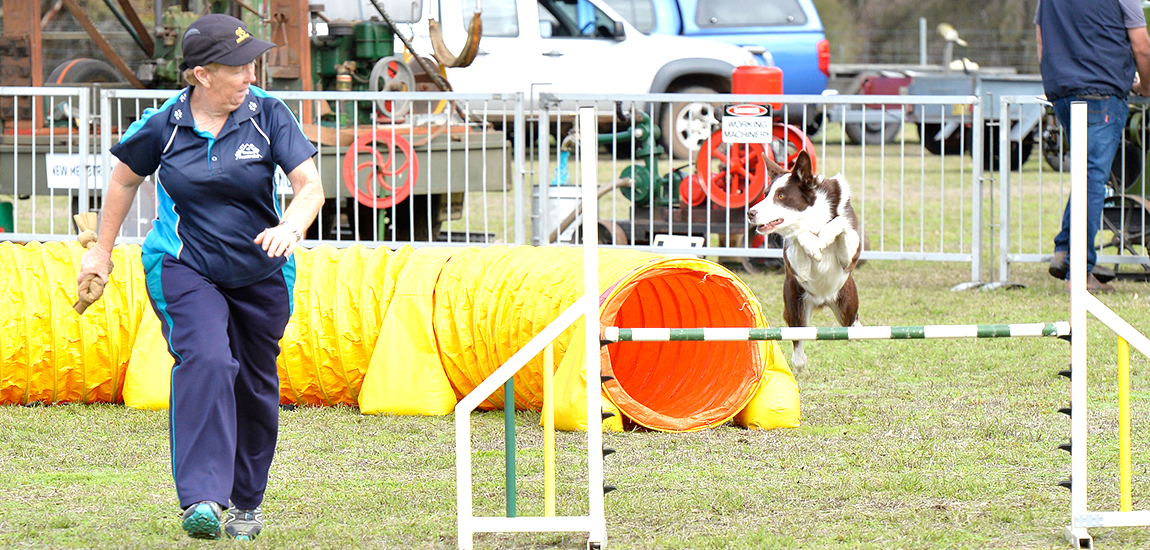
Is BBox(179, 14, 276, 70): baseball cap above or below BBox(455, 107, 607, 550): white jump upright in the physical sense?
above

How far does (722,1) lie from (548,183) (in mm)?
9440

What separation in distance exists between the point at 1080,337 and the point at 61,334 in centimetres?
432

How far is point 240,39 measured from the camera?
3.88m

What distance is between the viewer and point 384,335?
6.06 metres

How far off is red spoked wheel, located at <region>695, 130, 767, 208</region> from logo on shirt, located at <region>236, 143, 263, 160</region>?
618 centimetres

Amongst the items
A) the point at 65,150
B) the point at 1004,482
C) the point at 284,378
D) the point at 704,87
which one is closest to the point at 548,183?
the point at 65,150

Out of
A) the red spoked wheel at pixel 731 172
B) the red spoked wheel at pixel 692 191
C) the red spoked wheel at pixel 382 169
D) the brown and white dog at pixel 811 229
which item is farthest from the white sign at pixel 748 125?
the brown and white dog at pixel 811 229

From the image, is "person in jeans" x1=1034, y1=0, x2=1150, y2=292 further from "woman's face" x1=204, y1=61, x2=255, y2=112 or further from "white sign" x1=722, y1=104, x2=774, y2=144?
"woman's face" x1=204, y1=61, x2=255, y2=112

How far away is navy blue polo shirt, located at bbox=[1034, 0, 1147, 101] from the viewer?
27.9 feet

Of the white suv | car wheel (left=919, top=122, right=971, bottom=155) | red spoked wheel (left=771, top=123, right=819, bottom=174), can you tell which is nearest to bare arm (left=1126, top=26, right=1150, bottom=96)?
red spoked wheel (left=771, top=123, right=819, bottom=174)

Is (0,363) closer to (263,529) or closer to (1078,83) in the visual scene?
(263,529)

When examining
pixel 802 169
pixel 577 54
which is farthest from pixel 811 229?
pixel 577 54

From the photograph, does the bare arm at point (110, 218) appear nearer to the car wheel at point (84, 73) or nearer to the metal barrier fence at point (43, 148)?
the metal barrier fence at point (43, 148)

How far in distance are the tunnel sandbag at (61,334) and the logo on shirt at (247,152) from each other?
2.49 metres
